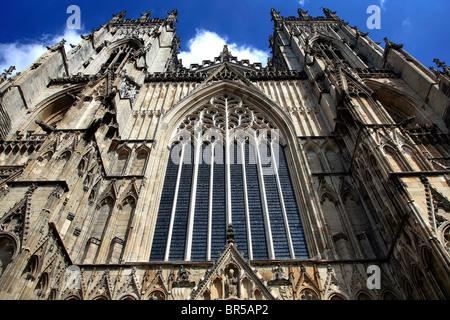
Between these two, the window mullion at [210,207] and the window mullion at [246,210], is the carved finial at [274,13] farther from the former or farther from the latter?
the window mullion at [210,207]

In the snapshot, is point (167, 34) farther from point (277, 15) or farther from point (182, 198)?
point (182, 198)

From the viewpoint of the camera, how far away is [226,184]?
43.0ft

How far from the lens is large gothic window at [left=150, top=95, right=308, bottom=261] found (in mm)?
10633

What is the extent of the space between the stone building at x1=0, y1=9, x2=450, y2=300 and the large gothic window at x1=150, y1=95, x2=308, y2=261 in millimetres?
61

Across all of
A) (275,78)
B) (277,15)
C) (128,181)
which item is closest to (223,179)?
(128,181)

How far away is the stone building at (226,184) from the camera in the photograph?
8.12m

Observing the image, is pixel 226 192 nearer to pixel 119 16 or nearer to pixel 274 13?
pixel 274 13

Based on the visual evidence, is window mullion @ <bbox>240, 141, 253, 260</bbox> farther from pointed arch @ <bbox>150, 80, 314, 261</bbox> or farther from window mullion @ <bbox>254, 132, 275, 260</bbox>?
window mullion @ <bbox>254, 132, 275, 260</bbox>

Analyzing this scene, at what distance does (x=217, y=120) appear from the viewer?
17.0 m

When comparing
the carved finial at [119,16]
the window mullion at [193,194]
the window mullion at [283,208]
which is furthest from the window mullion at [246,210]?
the carved finial at [119,16]

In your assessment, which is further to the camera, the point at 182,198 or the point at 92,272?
the point at 182,198

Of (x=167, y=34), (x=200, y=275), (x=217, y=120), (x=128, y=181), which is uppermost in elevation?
(x=167, y=34)

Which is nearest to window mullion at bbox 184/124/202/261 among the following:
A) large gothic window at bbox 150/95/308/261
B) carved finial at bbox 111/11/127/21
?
large gothic window at bbox 150/95/308/261

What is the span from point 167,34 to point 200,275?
2583 cm
